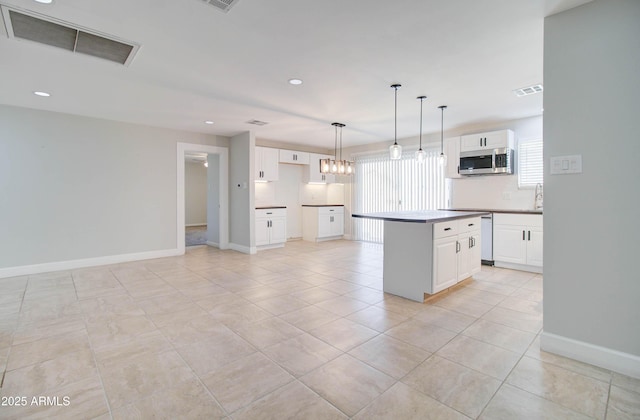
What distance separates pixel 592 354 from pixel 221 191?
635cm

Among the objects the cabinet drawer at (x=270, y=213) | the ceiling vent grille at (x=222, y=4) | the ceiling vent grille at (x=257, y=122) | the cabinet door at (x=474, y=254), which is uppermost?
the ceiling vent grille at (x=257, y=122)

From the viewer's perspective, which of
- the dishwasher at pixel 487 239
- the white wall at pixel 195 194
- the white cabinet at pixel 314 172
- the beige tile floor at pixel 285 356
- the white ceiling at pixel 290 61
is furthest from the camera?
the white wall at pixel 195 194

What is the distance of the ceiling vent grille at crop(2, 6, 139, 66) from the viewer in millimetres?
2291

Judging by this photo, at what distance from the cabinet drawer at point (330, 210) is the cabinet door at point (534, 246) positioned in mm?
4435

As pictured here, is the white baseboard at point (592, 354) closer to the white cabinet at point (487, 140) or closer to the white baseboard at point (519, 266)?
the white baseboard at point (519, 266)

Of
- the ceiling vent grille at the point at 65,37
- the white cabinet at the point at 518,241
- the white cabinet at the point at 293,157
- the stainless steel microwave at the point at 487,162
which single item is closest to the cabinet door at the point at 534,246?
the white cabinet at the point at 518,241

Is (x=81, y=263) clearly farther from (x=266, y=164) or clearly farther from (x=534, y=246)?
(x=534, y=246)

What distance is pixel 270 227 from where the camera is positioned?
663 cm

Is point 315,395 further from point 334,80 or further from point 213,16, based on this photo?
point 334,80

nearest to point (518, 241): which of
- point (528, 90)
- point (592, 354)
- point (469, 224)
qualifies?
point (469, 224)

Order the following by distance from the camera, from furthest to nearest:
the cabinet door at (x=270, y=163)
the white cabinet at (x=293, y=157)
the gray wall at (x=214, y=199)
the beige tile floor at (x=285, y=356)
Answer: the white cabinet at (x=293, y=157), the gray wall at (x=214, y=199), the cabinet door at (x=270, y=163), the beige tile floor at (x=285, y=356)

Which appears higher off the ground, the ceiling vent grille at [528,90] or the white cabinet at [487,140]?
the ceiling vent grille at [528,90]

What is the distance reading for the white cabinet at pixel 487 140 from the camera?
4.99 meters

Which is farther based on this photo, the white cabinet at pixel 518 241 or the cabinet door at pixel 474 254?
the white cabinet at pixel 518 241
